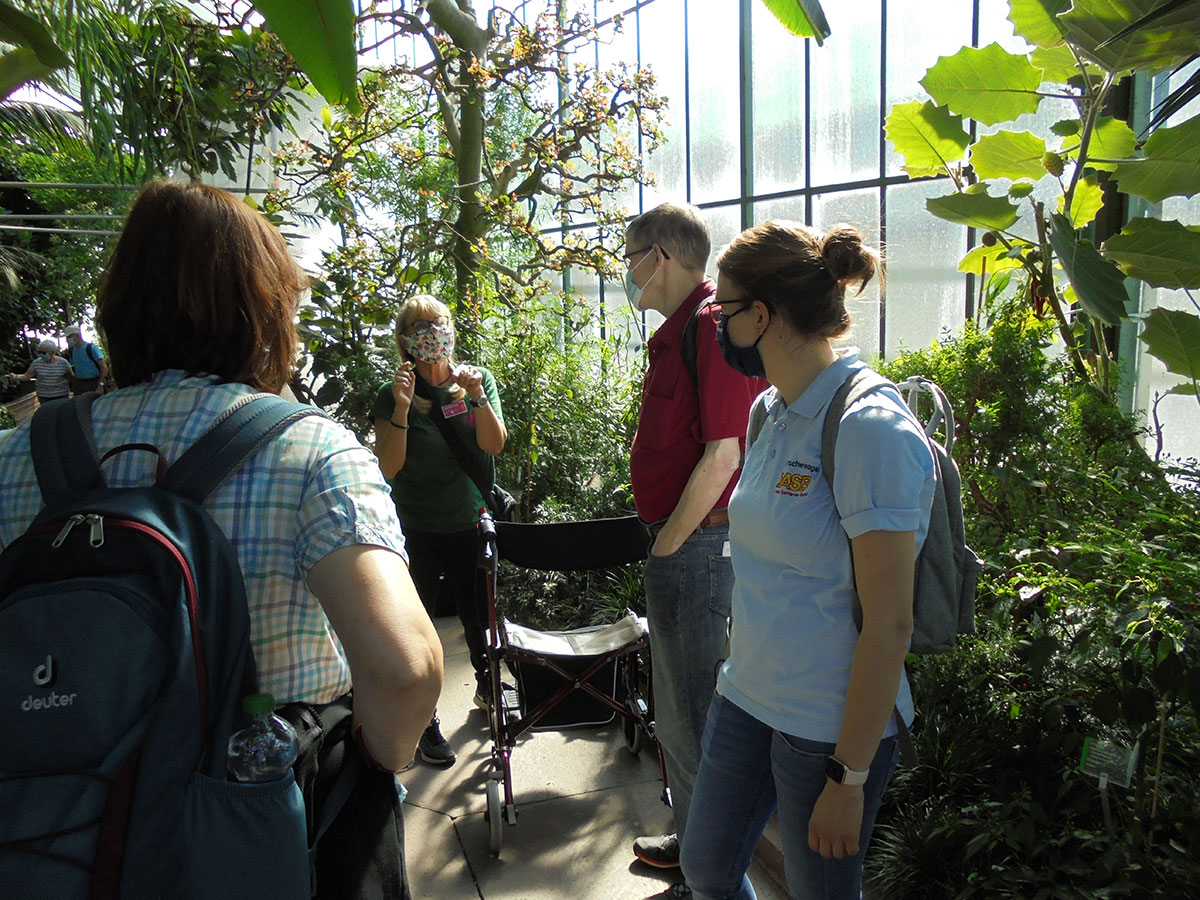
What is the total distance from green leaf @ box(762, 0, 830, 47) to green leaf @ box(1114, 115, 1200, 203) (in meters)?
2.36

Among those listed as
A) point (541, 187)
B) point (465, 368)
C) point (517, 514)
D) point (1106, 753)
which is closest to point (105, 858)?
point (1106, 753)

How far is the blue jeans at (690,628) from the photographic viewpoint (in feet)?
7.38

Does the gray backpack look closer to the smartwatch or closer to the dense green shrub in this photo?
the smartwatch

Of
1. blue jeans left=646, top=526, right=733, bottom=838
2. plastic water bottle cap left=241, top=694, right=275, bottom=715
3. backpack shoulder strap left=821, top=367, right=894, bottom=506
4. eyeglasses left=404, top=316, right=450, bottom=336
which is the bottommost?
blue jeans left=646, top=526, right=733, bottom=838

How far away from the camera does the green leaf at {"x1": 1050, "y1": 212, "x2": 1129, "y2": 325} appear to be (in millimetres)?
2559

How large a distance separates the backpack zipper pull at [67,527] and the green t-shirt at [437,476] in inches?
104

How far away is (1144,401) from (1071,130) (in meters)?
2.43

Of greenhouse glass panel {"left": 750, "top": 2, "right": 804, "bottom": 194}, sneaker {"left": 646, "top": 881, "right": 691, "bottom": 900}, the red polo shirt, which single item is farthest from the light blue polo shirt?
greenhouse glass panel {"left": 750, "top": 2, "right": 804, "bottom": 194}

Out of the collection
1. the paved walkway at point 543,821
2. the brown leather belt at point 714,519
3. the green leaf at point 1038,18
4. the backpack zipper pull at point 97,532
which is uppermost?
the green leaf at point 1038,18

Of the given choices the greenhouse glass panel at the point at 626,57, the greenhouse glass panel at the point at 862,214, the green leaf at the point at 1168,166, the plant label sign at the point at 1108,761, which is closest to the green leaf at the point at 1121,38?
the green leaf at the point at 1168,166

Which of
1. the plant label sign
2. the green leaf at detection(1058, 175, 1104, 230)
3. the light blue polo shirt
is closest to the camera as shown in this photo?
the light blue polo shirt

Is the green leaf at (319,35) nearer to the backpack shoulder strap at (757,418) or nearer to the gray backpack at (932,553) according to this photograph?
the gray backpack at (932,553)

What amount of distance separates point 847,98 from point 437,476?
194 inches

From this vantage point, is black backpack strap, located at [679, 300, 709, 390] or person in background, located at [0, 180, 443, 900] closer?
person in background, located at [0, 180, 443, 900]
